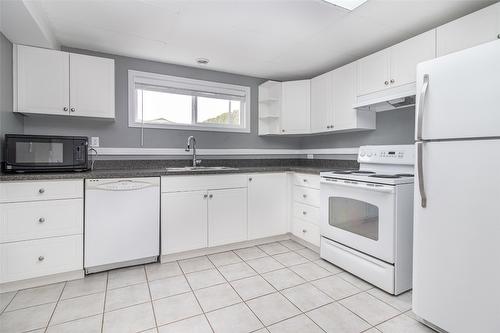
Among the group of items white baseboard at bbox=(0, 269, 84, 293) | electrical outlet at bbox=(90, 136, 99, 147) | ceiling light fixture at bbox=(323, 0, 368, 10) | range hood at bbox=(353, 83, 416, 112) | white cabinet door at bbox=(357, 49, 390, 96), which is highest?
ceiling light fixture at bbox=(323, 0, 368, 10)

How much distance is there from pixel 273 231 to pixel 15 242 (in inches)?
93.8

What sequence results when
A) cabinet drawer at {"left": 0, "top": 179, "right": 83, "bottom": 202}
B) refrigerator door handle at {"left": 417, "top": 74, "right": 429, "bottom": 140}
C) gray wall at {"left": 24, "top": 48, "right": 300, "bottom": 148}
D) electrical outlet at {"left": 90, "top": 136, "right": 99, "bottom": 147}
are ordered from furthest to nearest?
electrical outlet at {"left": 90, "top": 136, "right": 99, "bottom": 147}
gray wall at {"left": 24, "top": 48, "right": 300, "bottom": 148}
cabinet drawer at {"left": 0, "top": 179, "right": 83, "bottom": 202}
refrigerator door handle at {"left": 417, "top": 74, "right": 429, "bottom": 140}

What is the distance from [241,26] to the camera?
2.26m

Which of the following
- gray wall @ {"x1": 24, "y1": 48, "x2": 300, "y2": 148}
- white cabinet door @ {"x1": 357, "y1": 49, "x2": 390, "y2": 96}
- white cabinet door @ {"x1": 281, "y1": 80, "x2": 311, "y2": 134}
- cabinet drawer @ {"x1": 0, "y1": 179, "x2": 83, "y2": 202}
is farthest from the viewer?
white cabinet door @ {"x1": 281, "y1": 80, "x2": 311, "y2": 134}

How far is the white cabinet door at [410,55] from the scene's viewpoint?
206cm

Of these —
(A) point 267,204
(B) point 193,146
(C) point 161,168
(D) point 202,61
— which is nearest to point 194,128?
(B) point 193,146

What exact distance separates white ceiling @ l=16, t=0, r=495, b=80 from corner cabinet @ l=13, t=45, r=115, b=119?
258 millimetres

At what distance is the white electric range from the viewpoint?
192cm

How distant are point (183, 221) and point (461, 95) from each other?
7.81ft

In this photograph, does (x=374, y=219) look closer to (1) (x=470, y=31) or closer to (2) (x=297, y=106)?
(1) (x=470, y=31)

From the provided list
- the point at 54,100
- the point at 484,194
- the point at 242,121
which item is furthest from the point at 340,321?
the point at 54,100

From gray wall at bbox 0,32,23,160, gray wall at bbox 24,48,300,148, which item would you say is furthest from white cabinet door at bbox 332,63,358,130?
gray wall at bbox 0,32,23,160

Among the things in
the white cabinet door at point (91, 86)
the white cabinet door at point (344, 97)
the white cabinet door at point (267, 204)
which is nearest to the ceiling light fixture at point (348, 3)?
the white cabinet door at point (344, 97)

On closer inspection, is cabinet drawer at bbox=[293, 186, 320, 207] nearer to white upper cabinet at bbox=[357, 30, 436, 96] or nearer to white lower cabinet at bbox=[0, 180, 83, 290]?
white upper cabinet at bbox=[357, 30, 436, 96]
